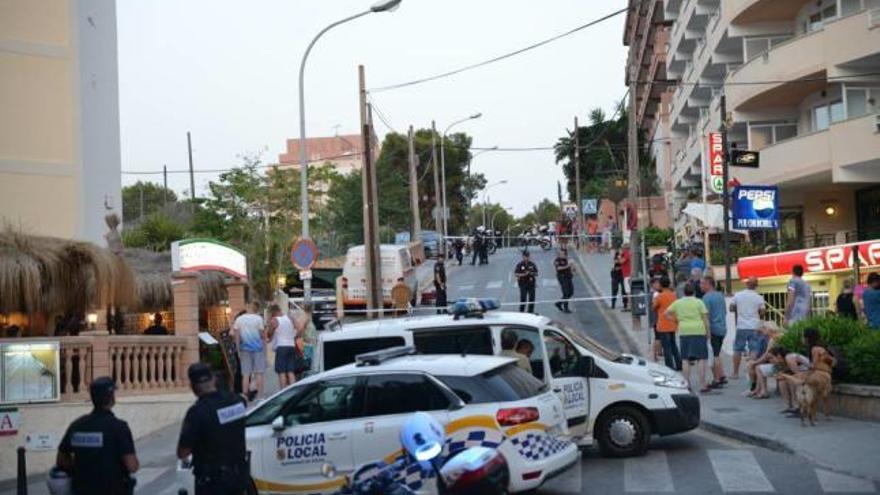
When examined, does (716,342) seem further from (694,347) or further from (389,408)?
(389,408)

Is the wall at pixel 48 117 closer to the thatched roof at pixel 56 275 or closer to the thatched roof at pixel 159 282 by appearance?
the thatched roof at pixel 159 282

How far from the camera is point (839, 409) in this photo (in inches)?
578

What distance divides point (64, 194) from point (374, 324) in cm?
1452

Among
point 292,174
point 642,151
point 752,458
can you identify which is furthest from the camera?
point 642,151

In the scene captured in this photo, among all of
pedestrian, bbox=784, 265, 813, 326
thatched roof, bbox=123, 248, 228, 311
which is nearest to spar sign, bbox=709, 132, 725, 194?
thatched roof, bbox=123, 248, 228, 311

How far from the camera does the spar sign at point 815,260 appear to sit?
23.3 meters

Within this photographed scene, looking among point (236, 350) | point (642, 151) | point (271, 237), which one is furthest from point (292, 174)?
point (236, 350)

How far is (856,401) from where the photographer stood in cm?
1427

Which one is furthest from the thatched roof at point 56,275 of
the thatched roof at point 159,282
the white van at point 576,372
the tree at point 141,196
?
the tree at point 141,196

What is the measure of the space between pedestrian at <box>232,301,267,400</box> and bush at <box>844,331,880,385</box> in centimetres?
1007

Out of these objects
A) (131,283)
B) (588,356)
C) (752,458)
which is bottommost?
(752,458)

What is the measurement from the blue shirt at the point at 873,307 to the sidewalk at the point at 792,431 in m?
1.78

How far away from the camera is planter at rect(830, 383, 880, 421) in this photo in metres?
13.9

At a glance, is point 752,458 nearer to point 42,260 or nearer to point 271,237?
point 42,260
